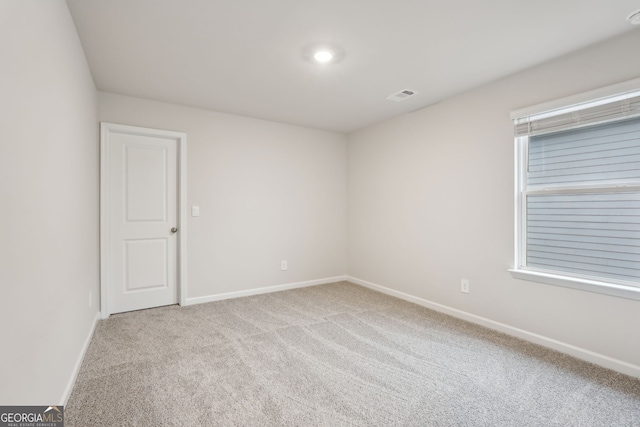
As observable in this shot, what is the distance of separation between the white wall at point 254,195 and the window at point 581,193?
8.48 ft

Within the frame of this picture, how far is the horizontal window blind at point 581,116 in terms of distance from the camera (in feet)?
6.96

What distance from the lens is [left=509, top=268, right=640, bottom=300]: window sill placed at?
82.5 inches

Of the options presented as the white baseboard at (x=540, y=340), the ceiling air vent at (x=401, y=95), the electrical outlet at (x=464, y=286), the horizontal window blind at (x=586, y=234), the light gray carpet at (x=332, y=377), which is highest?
the ceiling air vent at (x=401, y=95)

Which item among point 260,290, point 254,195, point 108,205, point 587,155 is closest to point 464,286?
point 587,155

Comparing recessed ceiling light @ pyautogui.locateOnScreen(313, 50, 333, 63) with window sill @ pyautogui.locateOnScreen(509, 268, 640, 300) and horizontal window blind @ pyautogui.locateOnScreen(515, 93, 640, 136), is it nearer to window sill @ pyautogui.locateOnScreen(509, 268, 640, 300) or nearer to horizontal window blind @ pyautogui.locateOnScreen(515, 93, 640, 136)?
horizontal window blind @ pyautogui.locateOnScreen(515, 93, 640, 136)

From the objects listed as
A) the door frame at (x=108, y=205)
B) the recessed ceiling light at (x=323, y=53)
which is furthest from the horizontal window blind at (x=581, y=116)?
the door frame at (x=108, y=205)

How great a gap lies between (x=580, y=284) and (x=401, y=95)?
2.31 meters

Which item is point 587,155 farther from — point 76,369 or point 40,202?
point 76,369

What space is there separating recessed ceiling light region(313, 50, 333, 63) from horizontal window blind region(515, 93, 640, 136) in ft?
5.73

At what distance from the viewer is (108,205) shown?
3.17 meters

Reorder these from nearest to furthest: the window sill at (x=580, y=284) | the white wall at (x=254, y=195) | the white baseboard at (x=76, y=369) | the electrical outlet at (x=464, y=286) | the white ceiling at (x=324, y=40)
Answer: the white baseboard at (x=76, y=369)
the white ceiling at (x=324, y=40)
the window sill at (x=580, y=284)
the electrical outlet at (x=464, y=286)
the white wall at (x=254, y=195)

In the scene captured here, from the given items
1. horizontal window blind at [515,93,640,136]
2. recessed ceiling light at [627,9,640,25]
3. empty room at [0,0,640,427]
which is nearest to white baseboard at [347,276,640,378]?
empty room at [0,0,640,427]

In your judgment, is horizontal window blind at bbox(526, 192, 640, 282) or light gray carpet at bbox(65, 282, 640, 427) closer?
light gray carpet at bbox(65, 282, 640, 427)

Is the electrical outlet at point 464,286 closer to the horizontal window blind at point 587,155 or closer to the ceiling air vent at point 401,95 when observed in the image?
the horizontal window blind at point 587,155
